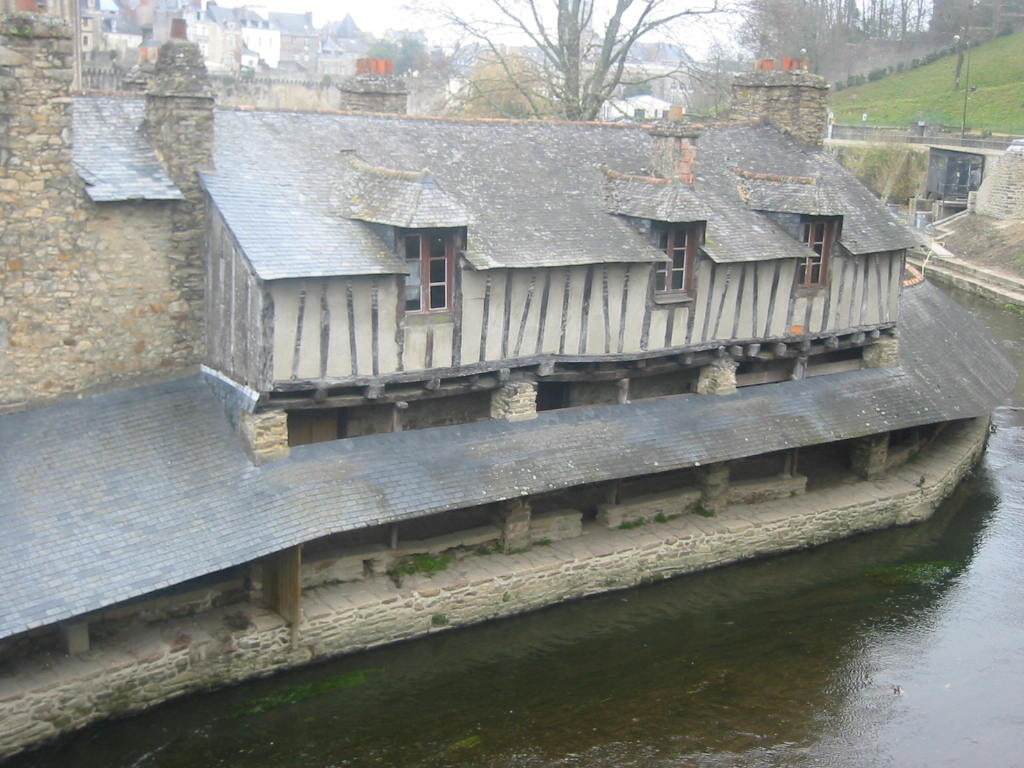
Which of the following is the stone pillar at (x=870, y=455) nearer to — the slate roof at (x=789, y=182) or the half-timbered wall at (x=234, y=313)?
the slate roof at (x=789, y=182)

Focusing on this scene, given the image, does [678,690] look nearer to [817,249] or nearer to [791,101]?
[817,249]

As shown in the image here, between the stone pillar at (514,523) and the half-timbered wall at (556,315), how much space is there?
159 cm

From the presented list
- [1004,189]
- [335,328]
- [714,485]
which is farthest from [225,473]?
[1004,189]

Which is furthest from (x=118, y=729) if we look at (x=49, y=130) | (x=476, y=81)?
(x=476, y=81)

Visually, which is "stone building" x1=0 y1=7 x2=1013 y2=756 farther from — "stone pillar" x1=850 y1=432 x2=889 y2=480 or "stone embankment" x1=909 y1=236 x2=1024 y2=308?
"stone embankment" x1=909 y1=236 x2=1024 y2=308

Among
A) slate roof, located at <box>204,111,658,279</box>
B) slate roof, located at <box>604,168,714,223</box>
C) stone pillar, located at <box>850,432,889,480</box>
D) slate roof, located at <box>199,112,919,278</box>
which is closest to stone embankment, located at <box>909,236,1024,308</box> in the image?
stone pillar, located at <box>850,432,889,480</box>

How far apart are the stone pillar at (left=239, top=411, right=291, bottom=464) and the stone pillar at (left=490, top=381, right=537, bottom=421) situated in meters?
2.63

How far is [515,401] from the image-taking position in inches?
468

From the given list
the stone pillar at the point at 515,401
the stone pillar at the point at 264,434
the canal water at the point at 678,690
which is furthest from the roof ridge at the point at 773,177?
the stone pillar at the point at 264,434

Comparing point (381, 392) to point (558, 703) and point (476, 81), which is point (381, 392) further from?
point (476, 81)

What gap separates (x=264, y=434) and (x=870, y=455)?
856 cm

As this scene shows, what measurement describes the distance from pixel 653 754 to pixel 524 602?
2.63m

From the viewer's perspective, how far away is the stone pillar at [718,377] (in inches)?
529

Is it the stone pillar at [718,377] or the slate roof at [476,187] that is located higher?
the slate roof at [476,187]
